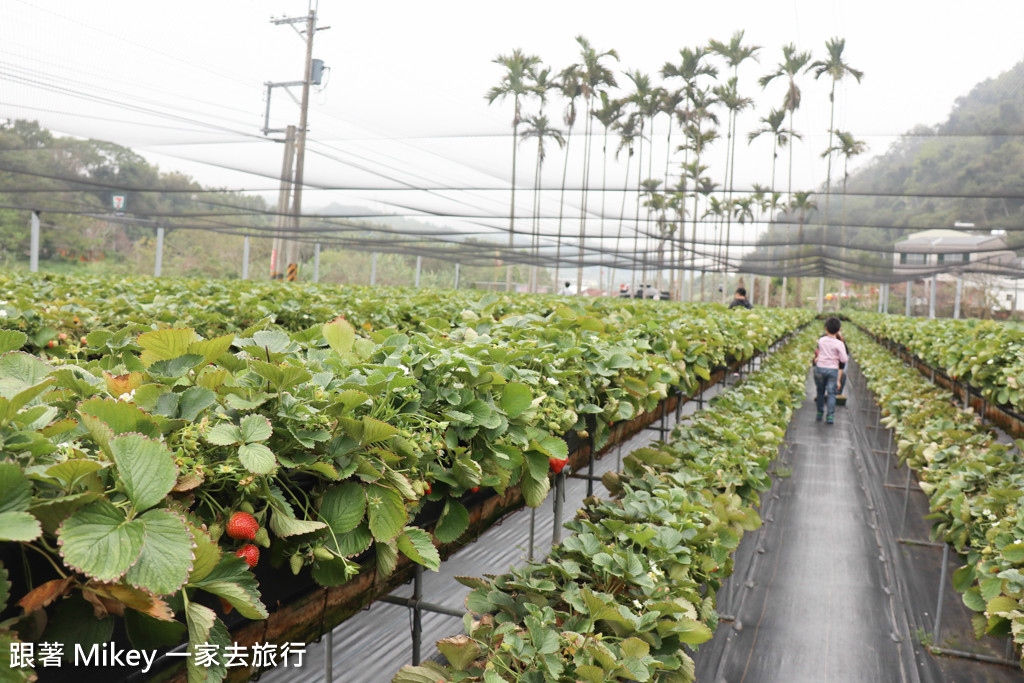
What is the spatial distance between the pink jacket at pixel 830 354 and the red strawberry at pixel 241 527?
1002 cm

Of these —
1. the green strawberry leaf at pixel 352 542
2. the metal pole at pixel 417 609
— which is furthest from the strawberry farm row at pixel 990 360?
the green strawberry leaf at pixel 352 542

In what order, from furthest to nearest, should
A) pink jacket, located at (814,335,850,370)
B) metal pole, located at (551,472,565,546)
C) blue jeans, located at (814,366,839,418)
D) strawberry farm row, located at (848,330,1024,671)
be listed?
pink jacket, located at (814,335,850,370)
blue jeans, located at (814,366,839,418)
strawberry farm row, located at (848,330,1024,671)
metal pole, located at (551,472,565,546)

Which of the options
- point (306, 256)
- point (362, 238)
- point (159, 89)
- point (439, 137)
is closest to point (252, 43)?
point (159, 89)

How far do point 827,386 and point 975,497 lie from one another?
19.9 feet

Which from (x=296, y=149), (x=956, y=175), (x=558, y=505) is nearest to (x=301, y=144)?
(x=296, y=149)

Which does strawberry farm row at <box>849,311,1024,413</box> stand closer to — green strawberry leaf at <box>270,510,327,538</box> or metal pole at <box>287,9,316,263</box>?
green strawberry leaf at <box>270,510,327,538</box>

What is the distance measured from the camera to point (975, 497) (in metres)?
4.05

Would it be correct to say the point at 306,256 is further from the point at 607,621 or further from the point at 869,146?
the point at 607,621

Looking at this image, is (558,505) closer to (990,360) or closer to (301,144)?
(990,360)

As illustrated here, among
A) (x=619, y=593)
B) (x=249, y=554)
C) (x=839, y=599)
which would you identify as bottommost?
(x=839, y=599)

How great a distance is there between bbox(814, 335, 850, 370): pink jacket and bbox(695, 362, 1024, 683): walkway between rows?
323 cm

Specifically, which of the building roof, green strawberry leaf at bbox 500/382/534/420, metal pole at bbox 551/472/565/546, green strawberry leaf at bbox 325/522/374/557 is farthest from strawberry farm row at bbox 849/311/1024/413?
the building roof

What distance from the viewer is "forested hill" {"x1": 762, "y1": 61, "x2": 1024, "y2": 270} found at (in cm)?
823

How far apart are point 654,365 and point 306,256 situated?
30871 mm
